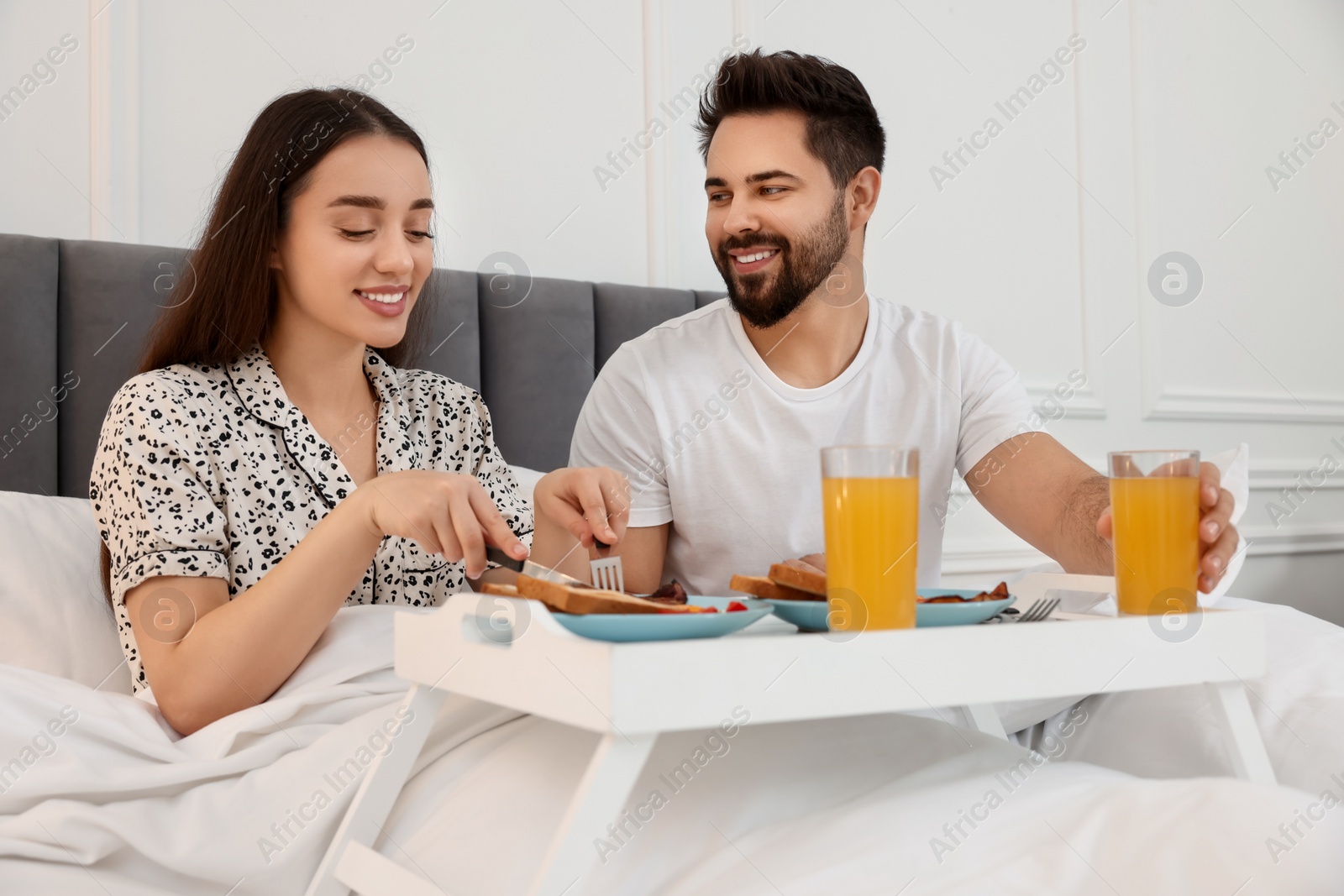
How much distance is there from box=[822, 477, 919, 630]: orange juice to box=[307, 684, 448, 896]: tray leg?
0.32m

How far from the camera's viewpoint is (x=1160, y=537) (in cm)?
86

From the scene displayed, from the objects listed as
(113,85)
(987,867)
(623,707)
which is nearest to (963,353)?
(987,867)

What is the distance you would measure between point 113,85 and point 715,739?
154 cm

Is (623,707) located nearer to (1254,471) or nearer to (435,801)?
(435,801)

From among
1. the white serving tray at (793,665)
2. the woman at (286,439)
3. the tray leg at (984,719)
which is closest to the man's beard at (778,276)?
the woman at (286,439)

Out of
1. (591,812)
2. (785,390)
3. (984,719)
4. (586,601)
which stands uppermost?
(785,390)

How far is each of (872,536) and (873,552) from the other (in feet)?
0.04

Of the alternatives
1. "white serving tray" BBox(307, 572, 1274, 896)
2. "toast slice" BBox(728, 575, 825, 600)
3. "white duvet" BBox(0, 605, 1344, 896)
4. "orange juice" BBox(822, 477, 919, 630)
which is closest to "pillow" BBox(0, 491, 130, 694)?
"white duvet" BBox(0, 605, 1344, 896)

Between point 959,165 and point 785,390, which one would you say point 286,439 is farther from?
point 959,165

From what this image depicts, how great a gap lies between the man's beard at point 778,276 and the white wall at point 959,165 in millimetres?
603

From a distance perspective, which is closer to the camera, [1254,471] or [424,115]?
[424,115]

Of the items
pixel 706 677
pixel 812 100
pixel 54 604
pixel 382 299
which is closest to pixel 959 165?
pixel 812 100

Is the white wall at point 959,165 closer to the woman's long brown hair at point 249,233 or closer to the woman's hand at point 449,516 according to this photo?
the woman's long brown hair at point 249,233

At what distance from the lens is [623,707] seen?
0.60 meters
